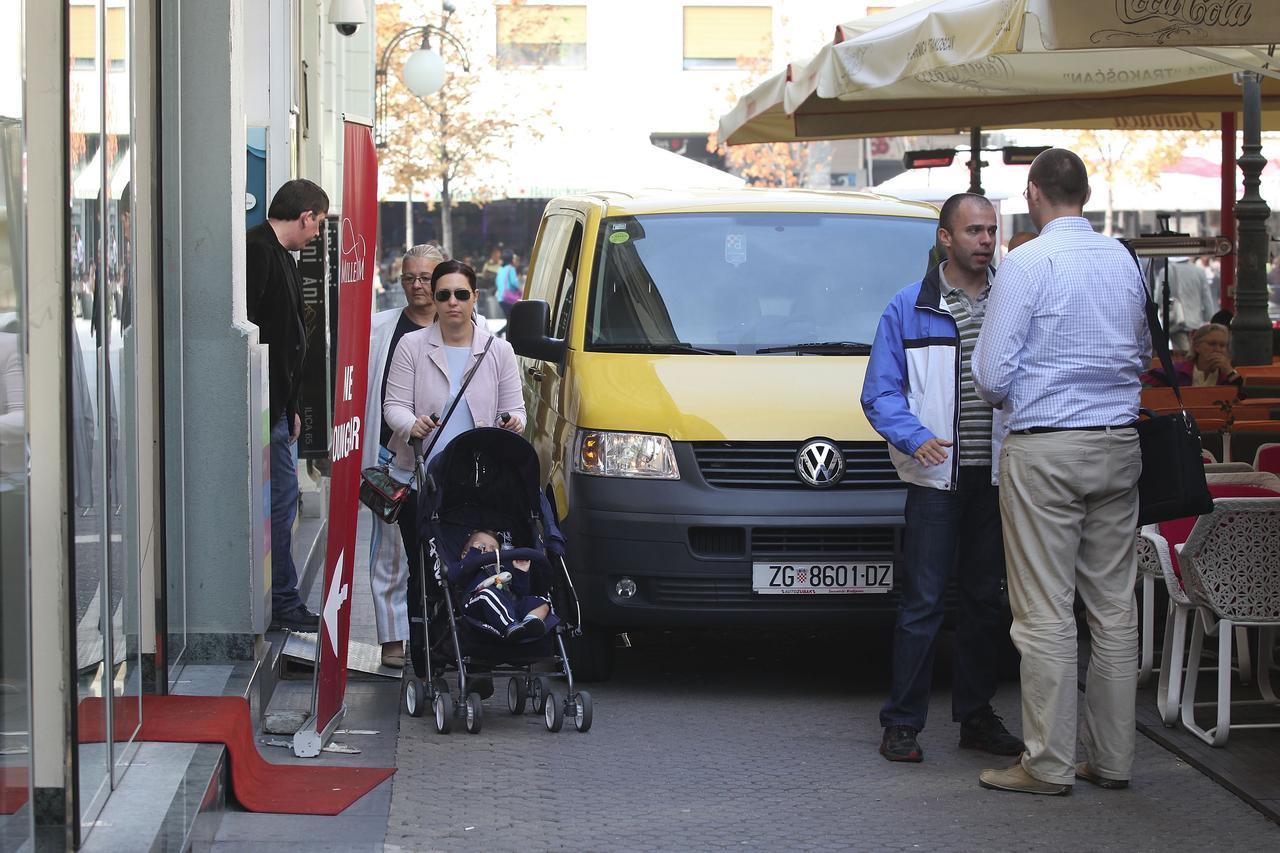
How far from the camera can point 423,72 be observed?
80.5 feet

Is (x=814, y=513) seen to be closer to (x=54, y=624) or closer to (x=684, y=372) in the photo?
(x=684, y=372)

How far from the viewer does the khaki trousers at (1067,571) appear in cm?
596

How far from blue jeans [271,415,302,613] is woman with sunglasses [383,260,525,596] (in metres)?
0.71

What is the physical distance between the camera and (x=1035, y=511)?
5988 millimetres

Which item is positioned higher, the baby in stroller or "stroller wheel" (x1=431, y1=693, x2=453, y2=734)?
the baby in stroller

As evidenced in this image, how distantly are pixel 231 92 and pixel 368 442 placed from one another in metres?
1.81

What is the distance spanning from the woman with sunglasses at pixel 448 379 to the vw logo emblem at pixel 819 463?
3.99 feet

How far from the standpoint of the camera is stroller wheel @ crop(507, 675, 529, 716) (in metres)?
7.42

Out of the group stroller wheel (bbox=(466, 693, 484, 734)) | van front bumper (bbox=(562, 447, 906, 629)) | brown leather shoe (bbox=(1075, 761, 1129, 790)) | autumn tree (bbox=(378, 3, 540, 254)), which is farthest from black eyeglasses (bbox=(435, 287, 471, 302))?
autumn tree (bbox=(378, 3, 540, 254))

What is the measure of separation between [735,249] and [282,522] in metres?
2.45

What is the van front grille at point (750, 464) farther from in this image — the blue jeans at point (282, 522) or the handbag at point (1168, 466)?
the blue jeans at point (282, 522)

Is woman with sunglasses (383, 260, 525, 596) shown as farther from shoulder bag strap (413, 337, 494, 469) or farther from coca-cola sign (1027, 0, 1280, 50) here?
coca-cola sign (1027, 0, 1280, 50)

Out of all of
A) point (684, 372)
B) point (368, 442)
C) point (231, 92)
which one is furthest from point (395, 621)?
point (231, 92)

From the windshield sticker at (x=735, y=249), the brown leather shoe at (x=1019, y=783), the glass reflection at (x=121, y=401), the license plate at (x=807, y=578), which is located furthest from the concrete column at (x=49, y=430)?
the windshield sticker at (x=735, y=249)
